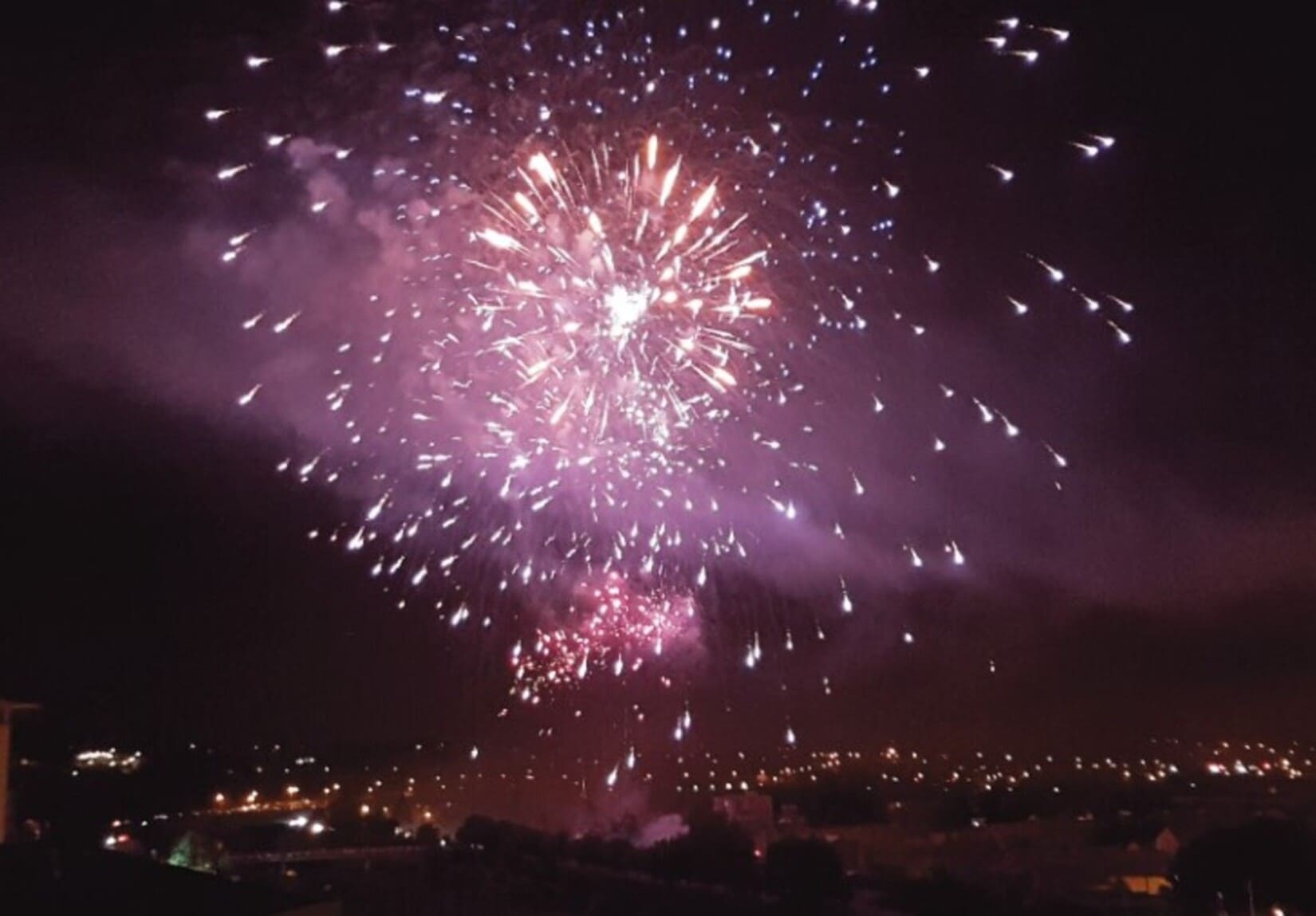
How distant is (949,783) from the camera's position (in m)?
67.4

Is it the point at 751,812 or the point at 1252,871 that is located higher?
the point at 751,812

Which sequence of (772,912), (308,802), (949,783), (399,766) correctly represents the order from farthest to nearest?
(949,783)
(399,766)
(308,802)
(772,912)

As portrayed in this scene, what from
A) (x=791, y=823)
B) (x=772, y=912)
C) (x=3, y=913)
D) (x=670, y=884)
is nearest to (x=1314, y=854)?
(x=772, y=912)

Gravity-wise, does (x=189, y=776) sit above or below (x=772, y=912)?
above

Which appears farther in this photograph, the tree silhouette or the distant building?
the distant building

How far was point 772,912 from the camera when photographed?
64.0 ft

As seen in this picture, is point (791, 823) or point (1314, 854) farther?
point (791, 823)

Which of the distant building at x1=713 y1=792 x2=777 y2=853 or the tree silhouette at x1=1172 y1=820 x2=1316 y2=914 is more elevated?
the distant building at x1=713 y1=792 x2=777 y2=853

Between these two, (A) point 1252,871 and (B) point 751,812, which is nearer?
(A) point 1252,871

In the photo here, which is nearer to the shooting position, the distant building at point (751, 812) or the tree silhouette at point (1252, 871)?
the tree silhouette at point (1252, 871)

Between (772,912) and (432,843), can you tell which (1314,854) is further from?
(432,843)

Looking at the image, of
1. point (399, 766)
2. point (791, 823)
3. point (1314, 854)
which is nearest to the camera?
point (1314, 854)

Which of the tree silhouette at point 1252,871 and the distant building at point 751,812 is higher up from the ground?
the distant building at point 751,812

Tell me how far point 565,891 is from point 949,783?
48.3 metres
